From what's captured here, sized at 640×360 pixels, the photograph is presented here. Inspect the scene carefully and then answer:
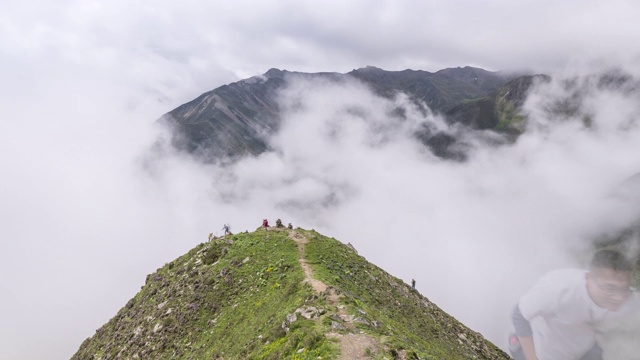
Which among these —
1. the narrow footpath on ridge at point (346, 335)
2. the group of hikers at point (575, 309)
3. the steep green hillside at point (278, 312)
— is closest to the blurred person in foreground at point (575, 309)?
the group of hikers at point (575, 309)

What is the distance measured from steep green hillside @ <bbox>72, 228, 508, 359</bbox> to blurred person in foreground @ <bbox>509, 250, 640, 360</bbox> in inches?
570

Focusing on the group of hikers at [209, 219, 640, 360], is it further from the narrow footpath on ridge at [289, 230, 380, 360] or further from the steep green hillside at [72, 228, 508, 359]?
the steep green hillside at [72, 228, 508, 359]

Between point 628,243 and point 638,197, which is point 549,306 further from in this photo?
point 638,197

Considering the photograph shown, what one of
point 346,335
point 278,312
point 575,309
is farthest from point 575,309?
point 278,312

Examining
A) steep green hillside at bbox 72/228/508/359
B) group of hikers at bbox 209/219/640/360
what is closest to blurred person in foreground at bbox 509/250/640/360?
group of hikers at bbox 209/219/640/360

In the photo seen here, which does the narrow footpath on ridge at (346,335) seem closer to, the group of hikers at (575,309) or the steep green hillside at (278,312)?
the steep green hillside at (278,312)

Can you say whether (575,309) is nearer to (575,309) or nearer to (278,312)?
(575,309)

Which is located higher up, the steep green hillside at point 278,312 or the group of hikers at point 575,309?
the steep green hillside at point 278,312

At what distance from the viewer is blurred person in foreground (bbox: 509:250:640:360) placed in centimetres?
810

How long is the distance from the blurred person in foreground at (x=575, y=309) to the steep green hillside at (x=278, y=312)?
14.5 m

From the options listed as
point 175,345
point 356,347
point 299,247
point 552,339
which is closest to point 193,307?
point 175,345

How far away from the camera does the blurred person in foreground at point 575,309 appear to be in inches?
319

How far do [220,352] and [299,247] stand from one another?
59.4 ft

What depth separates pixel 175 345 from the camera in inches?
1542
